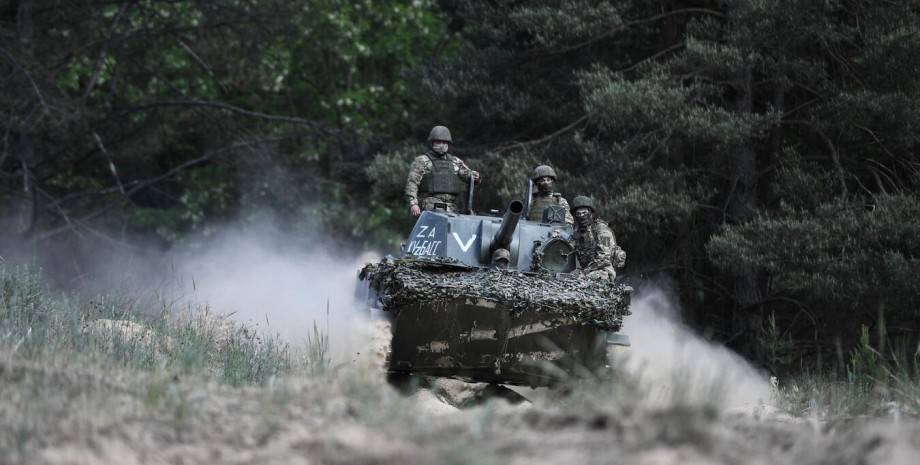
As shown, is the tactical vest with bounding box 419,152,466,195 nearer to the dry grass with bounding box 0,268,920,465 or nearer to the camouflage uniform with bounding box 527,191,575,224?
the camouflage uniform with bounding box 527,191,575,224

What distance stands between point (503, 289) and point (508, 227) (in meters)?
1.28

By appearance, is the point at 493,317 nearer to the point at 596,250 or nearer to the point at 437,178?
the point at 596,250

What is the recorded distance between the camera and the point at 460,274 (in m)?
12.0

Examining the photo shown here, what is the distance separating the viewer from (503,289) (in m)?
11.6

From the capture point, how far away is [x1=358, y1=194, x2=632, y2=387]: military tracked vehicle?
11609mm

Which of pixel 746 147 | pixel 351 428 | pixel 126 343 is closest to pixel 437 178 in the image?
pixel 126 343

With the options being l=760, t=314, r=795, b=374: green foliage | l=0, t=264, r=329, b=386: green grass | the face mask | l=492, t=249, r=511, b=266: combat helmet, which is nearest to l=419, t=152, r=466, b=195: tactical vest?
the face mask

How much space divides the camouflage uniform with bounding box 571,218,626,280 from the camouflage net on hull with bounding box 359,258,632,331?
1161mm

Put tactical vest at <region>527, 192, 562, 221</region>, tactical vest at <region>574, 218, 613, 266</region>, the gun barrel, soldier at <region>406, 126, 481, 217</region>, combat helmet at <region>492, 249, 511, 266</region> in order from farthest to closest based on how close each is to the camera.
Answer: tactical vest at <region>527, 192, 562, 221</region>, soldier at <region>406, 126, 481, 217</region>, tactical vest at <region>574, 218, 613, 266</region>, combat helmet at <region>492, 249, 511, 266</region>, the gun barrel

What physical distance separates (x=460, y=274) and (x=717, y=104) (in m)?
9.95

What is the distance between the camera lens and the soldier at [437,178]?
48.3 ft

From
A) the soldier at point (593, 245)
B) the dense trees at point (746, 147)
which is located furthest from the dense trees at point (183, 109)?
the soldier at point (593, 245)

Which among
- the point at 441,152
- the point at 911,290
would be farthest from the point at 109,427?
the point at 911,290

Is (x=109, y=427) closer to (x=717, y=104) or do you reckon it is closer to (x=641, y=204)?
(x=641, y=204)
